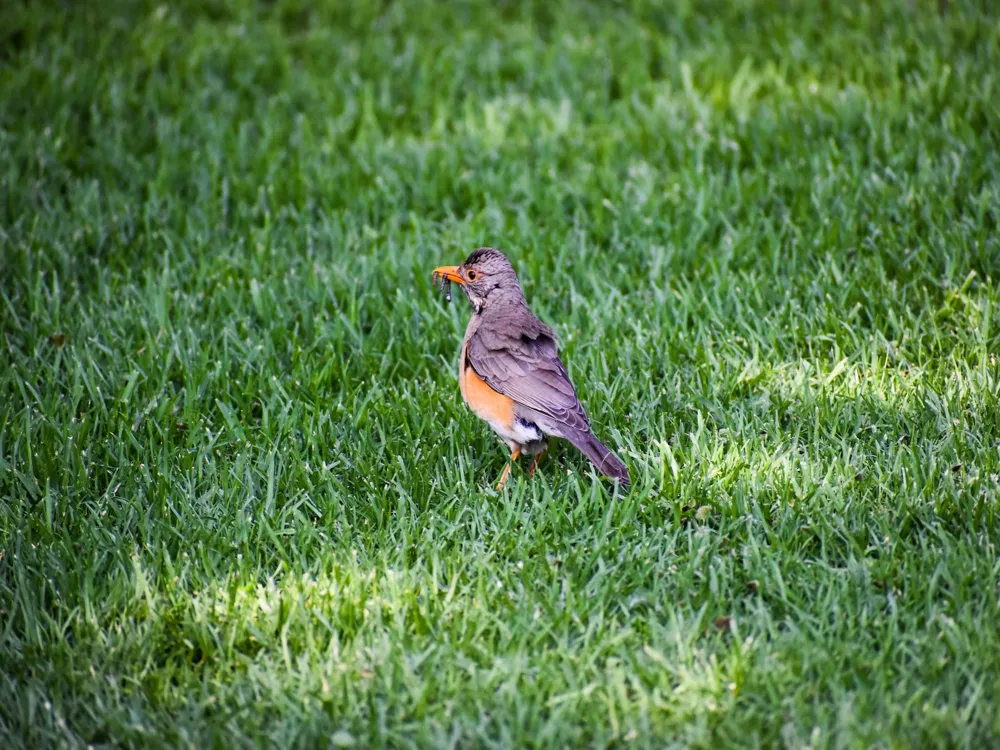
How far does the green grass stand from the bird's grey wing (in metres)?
0.32

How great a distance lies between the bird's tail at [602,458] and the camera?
4.20 meters

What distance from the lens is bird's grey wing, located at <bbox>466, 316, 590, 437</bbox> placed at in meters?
4.39

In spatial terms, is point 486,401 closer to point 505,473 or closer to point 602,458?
point 505,473

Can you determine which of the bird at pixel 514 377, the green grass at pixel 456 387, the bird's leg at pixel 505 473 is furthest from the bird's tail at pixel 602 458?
the bird's leg at pixel 505 473

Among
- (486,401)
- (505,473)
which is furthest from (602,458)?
(486,401)

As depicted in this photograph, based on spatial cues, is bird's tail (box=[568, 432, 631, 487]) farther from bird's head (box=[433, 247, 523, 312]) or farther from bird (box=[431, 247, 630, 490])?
bird's head (box=[433, 247, 523, 312])

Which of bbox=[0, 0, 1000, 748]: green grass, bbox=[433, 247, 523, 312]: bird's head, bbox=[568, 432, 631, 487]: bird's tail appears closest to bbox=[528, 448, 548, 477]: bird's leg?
bbox=[0, 0, 1000, 748]: green grass

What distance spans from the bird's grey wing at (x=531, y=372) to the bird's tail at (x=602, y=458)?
0.16 feet

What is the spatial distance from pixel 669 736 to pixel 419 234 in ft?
12.8

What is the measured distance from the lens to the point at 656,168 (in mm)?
7141

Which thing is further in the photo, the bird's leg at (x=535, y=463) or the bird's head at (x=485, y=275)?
the bird's head at (x=485, y=275)

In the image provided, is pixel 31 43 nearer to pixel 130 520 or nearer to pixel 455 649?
pixel 130 520

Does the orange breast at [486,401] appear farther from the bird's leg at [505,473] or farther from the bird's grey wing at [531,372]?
the bird's leg at [505,473]

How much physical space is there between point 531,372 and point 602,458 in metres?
0.55
